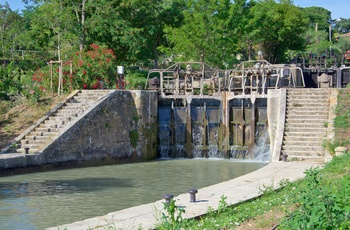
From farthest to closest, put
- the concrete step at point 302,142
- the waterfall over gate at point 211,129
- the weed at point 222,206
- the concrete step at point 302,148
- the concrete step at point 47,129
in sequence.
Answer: the waterfall over gate at point 211,129 → the concrete step at point 47,129 → the concrete step at point 302,142 → the concrete step at point 302,148 → the weed at point 222,206

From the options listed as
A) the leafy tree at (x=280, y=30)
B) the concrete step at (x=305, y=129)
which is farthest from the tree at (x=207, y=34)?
the concrete step at (x=305, y=129)

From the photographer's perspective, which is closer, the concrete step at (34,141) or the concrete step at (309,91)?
the concrete step at (34,141)

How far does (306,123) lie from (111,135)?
7.10m

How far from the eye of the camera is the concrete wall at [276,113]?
20688 millimetres

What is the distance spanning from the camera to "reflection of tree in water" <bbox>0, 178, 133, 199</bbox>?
14562 millimetres

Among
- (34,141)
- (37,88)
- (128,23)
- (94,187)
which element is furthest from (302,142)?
(128,23)

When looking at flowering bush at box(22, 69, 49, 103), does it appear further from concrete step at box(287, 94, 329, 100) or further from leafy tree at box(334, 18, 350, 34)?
leafy tree at box(334, 18, 350, 34)

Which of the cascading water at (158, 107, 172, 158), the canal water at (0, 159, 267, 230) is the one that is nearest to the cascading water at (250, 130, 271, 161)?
the canal water at (0, 159, 267, 230)

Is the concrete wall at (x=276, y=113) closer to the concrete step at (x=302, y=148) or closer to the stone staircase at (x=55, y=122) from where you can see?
the concrete step at (x=302, y=148)

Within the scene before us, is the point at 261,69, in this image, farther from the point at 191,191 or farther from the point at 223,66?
the point at 191,191

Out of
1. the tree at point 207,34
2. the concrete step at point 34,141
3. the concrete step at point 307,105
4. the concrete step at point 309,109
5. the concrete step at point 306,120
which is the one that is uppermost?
the tree at point 207,34

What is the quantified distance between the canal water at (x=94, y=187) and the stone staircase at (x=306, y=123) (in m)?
1.55

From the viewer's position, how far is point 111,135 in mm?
21891

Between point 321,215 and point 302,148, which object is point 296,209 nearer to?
point 321,215
